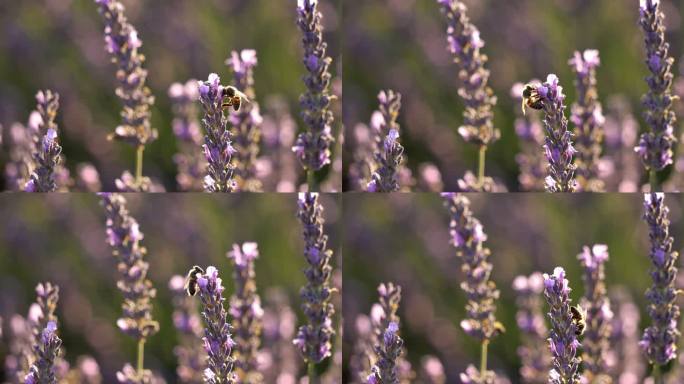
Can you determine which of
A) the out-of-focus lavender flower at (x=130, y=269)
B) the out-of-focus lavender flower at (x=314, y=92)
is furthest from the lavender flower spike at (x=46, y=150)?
the out-of-focus lavender flower at (x=314, y=92)

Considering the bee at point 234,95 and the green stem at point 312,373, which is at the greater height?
the bee at point 234,95

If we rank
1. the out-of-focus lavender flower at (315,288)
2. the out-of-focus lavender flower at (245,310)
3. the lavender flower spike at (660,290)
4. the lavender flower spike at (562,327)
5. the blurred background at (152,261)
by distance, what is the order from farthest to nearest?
Result: the blurred background at (152,261) < the out-of-focus lavender flower at (245,310) < the out-of-focus lavender flower at (315,288) < the lavender flower spike at (660,290) < the lavender flower spike at (562,327)

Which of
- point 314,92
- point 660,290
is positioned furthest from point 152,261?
point 660,290

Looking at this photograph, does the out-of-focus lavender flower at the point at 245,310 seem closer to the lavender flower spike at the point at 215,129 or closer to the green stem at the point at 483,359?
the lavender flower spike at the point at 215,129

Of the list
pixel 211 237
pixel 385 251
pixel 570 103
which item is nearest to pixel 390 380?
A: pixel 385 251

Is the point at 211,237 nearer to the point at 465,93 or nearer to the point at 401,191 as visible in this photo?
the point at 401,191

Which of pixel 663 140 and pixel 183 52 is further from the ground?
pixel 183 52

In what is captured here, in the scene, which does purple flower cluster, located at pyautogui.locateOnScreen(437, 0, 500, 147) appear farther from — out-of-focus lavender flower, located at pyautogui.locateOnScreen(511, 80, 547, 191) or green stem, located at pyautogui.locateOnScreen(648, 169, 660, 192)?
green stem, located at pyautogui.locateOnScreen(648, 169, 660, 192)

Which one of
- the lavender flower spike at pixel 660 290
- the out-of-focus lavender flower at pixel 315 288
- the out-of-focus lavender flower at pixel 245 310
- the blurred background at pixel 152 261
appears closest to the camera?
the lavender flower spike at pixel 660 290
